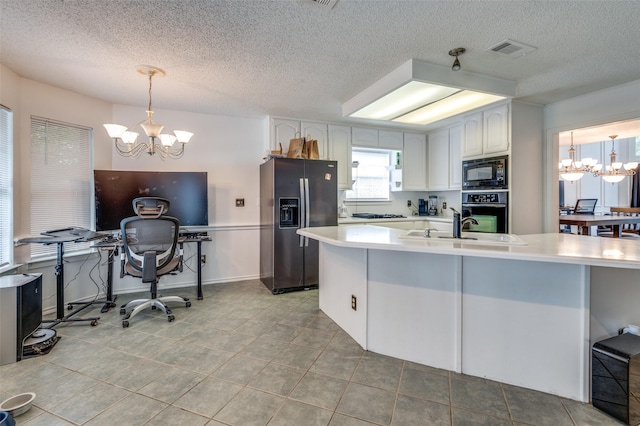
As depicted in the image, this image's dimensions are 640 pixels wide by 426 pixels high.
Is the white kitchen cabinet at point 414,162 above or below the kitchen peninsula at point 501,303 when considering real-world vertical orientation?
above

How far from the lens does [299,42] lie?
7.30ft

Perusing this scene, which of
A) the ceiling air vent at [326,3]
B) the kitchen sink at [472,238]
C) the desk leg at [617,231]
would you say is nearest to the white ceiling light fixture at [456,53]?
the ceiling air vent at [326,3]

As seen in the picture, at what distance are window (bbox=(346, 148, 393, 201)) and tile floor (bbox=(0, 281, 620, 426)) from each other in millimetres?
2885

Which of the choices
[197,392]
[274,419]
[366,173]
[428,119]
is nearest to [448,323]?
[274,419]

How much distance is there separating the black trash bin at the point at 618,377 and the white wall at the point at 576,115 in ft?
7.93

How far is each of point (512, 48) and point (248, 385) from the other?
10.3ft

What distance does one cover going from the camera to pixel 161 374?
6.68 ft

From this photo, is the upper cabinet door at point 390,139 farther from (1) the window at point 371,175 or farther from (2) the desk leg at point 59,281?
(2) the desk leg at point 59,281

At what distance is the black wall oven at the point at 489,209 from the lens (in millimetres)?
3541

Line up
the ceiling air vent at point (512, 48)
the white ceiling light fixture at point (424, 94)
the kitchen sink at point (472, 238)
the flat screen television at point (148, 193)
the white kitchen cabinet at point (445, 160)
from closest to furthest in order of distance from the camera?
the kitchen sink at point (472, 238) < the ceiling air vent at point (512, 48) < the white ceiling light fixture at point (424, 94) < the flat screen television at point (148, 193) < the white kitchen cabinet at point (445, 160)

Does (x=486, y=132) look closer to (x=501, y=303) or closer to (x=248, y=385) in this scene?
(x=501, y=303)

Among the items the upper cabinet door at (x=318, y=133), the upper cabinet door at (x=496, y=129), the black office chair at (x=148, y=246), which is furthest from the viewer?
the upper cabinet door at (x=318, y=133)

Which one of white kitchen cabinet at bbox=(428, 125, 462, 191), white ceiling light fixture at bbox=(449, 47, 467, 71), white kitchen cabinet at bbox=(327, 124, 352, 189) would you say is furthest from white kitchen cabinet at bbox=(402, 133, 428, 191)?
white ceiling light fixture at bbox=(449, 47, 467, 71)

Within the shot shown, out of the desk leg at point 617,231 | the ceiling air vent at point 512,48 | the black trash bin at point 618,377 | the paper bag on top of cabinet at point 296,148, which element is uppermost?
the ceiling air vent at point 512,48
